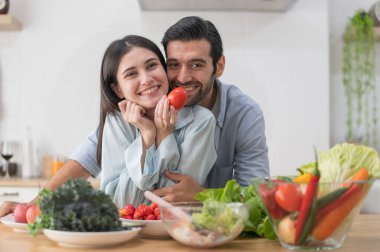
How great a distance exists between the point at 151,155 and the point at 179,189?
139mm

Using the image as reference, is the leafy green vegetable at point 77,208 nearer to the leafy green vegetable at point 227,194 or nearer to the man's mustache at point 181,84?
the leafy green vegetable at point 227,194

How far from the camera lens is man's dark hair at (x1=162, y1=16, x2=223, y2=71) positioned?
7.06 ft

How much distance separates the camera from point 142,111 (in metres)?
1.92

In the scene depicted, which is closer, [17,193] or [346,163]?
[346,163]

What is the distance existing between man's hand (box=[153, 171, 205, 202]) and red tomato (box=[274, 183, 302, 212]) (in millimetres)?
688

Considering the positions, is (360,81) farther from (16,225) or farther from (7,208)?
(16,225)

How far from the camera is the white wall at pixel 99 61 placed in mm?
3945

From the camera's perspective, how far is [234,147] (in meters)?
2.35

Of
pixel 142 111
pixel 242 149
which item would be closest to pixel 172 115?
pixel 142 111

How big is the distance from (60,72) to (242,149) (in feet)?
6.83

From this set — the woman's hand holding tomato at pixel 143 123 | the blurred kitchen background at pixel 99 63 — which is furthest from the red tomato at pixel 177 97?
the blurred kitchen background at pixel 99 63

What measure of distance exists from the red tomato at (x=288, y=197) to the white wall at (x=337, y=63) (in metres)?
3.07

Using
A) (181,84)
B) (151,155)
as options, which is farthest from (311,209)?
(181,84)

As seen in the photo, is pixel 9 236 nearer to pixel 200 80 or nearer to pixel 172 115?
pixel 172 115
